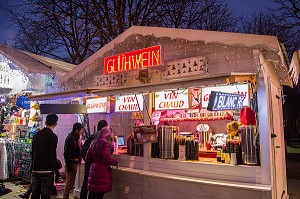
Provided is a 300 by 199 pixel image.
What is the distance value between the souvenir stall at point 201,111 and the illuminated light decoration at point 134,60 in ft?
0.09

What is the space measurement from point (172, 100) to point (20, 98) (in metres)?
7.08

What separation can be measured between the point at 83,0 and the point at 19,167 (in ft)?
49.2

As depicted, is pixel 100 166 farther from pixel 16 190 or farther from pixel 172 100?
pixel 16 190

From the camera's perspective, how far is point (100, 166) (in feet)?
19.2

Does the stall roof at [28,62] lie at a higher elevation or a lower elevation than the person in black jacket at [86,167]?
higher

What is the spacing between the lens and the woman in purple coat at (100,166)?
19.0 ft

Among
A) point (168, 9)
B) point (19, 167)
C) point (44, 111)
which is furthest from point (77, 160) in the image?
point (168, 9)

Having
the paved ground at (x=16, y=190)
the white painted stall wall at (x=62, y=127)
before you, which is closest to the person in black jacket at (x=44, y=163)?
the paved ground at (x=16, y=190)

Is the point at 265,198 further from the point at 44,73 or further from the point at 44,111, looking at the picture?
the point at 44,73

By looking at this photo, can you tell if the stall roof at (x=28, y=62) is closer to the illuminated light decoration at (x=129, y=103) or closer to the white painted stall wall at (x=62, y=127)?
the white painted stall wall at (x=62, y=127)

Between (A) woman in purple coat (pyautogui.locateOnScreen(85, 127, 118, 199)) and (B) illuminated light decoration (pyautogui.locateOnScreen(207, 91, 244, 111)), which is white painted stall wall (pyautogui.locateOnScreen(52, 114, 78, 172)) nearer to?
(A) woman in purple coat (pyautogui.locateOnScreen(85, 127, 118, 199))

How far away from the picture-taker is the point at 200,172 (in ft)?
18.4

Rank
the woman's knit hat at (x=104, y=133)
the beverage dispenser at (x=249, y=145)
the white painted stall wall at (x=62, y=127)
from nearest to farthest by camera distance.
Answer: the beverage dispenser at (x=249, y=145), the woman's knit hat at (x=104, y=133), the white painted stall wall at (x=62, y=127)

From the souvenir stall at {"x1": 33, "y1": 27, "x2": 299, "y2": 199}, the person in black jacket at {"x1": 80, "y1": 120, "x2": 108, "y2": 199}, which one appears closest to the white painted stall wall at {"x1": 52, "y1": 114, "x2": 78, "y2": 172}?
the souvenir stall at {"x1": 33, "y1": 27, "x2": 299, "y2": 199}
